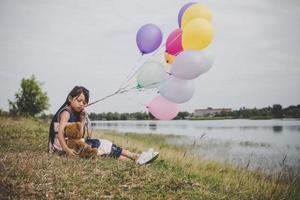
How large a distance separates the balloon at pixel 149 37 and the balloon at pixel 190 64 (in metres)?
0.83

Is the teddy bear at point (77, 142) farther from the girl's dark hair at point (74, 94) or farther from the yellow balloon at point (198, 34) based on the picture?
the yellow balloon at point (198, 34)

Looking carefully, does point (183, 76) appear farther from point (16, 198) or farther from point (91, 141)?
point (16, 198)

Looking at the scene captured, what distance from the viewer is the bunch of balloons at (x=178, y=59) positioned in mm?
5285

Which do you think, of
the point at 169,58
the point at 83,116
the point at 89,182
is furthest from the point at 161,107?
the point at 89,182

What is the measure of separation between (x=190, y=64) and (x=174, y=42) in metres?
0.83

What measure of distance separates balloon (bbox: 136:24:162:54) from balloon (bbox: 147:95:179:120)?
1044mm

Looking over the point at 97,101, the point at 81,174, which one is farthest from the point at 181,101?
the point at 81,174

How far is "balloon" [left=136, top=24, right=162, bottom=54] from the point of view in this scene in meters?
5.93

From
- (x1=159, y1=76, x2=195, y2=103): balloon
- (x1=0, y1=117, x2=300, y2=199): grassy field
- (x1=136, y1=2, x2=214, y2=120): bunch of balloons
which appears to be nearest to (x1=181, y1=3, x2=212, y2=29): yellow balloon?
(x1=136, y1=2, x2=214, y2=120): bunch of balloons

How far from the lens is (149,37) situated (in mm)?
5930

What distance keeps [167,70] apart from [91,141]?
2.04 metres

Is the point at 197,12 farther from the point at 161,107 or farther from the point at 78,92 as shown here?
the point at 78,92

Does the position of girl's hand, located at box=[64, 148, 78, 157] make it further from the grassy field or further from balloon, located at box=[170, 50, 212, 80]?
balloon, located at box=[170, 50, 212, 80]

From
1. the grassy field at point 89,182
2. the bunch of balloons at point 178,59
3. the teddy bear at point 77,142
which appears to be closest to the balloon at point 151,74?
the bunch of balloons at point 178,59
